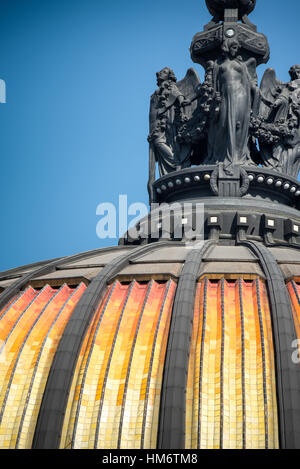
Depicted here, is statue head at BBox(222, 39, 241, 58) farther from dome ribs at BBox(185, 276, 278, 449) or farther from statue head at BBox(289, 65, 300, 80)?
dome ribs at BBox(185, 276, 278, 449)

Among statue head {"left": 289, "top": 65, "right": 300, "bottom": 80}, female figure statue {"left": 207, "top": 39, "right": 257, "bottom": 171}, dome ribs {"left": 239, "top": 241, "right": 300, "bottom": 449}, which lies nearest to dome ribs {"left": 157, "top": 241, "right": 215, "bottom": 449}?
dome ribs {"left": 239, "top": 241, "right": 300, "bottom": 449}

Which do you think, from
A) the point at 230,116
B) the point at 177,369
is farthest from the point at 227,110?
the point at 177,369

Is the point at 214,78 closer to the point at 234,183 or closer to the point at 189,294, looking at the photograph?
the point at 234,183

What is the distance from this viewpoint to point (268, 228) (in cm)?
3275

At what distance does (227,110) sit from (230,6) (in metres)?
7.12

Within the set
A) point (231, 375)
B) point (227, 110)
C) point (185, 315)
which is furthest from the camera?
point (227, 110)

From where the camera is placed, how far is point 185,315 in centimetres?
2398

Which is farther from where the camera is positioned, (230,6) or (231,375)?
(230,6)

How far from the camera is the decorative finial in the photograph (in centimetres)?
4028

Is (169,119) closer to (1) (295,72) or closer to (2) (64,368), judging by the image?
(1) (295,72)
